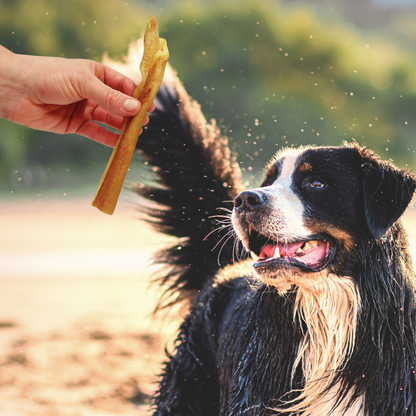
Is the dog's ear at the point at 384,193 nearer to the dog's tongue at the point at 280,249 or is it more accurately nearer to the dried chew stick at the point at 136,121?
the dog's tongue at the point at 280,249

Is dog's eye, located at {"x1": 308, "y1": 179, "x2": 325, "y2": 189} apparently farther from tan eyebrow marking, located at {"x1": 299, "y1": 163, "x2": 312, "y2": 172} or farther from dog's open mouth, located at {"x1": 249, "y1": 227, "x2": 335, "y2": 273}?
dog's open mouth, located at {"x1": 249, "y1": 227, "x2": 335, "y2": 273}

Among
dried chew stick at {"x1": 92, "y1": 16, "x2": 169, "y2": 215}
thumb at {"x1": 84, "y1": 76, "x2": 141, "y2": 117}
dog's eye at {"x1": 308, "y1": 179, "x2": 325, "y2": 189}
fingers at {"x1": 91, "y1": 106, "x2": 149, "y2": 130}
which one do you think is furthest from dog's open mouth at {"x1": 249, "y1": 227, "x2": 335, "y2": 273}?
fingers at {"x1": 91, "y1": 106, "x2": 149, "y2": 130}

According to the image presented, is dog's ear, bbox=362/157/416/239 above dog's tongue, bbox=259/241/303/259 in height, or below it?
above

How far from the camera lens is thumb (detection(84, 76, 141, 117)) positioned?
2111 mm

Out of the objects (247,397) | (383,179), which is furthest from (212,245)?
(383,179)

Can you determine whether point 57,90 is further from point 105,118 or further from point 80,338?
point 80,338

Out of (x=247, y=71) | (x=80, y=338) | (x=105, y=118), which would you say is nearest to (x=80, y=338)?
(x=80, y=338)

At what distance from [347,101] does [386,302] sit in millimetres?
24347

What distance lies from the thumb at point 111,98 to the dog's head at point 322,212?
24.5 inches

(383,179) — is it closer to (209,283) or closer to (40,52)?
(209,283)

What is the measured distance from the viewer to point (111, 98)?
2.12 m

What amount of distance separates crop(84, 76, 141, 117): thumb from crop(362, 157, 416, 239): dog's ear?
108cm

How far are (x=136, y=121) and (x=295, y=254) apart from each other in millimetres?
932

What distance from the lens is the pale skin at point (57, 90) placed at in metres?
2.15
